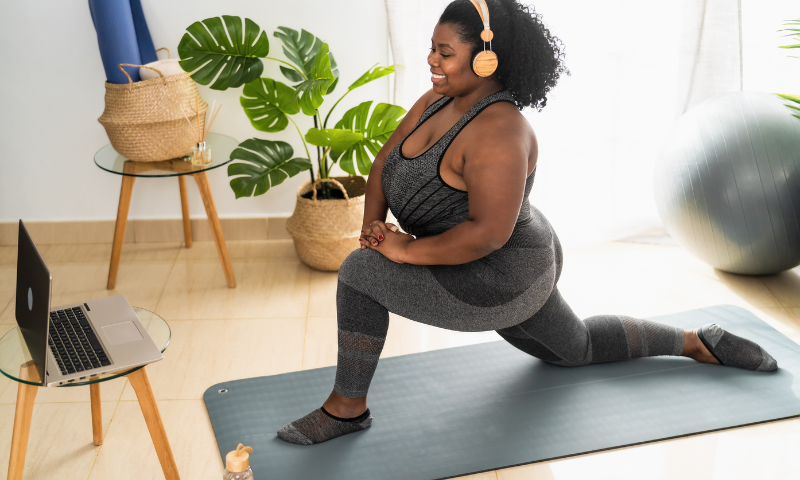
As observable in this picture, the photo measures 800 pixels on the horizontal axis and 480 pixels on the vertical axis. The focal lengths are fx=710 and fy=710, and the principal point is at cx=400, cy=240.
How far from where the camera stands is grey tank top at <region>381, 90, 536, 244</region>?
1.66 m

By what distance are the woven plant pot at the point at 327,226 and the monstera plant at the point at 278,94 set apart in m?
0.14

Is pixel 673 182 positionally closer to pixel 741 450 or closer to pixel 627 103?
pixel 627 103

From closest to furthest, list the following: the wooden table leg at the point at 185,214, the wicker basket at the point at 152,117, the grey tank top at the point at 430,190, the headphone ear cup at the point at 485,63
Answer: the headphone ear cup at the point at 485,63
the grey tank top at the point at 430,190
the wicker basket at the point at 152,117
the wooden table leg at the point at 185,214

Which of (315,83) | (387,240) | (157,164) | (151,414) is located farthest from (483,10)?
(157,164)

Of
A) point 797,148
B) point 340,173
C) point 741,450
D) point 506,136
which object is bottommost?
point 741,450

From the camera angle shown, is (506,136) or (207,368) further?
(207,368)

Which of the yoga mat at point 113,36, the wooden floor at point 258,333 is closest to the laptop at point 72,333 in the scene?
the wooden floor at point 258,333

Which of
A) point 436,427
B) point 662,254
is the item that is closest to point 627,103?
point 662,254

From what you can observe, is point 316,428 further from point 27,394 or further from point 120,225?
point 120,225

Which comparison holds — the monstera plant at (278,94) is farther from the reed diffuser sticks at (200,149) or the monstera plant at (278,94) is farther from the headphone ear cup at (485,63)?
the headphone ear cup at (485,63)

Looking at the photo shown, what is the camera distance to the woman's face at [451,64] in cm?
158

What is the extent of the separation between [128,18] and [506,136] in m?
1.62

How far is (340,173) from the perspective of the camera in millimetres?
3086

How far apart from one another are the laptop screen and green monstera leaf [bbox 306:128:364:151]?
1150 mm
